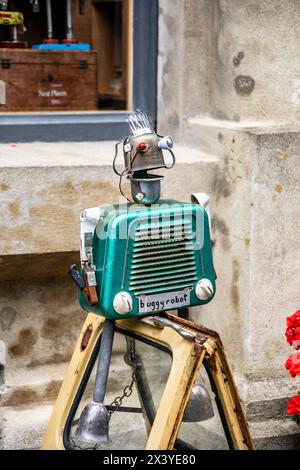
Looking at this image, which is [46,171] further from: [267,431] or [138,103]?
[267,431]

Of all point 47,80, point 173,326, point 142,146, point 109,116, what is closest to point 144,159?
point 142,146

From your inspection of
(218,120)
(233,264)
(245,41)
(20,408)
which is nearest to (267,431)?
(233,264)

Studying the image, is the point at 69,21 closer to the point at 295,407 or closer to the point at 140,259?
the point at 140,259

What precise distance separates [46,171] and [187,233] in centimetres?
91

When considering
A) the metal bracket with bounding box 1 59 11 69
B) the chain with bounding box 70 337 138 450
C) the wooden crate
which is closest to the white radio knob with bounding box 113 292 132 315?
the chain with bounding box 70 337 138 450

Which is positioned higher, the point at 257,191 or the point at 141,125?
the point at 141,125

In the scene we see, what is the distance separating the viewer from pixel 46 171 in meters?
3.01

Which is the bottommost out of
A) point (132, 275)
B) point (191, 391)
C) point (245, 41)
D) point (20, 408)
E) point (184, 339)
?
point (20, 408)

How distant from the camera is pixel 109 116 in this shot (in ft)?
12.0

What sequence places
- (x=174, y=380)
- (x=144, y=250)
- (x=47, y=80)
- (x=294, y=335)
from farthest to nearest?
1. (x=47, y=80)
2. (x=294, y=335)
3. (x=144, y=250)
4. (x=174, y=380)

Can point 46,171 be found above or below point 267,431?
above

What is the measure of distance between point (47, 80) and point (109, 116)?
0.37 metres

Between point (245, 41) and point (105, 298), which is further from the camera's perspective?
point (245, 41)

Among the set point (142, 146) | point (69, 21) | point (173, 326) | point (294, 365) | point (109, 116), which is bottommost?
point (294, 365)
